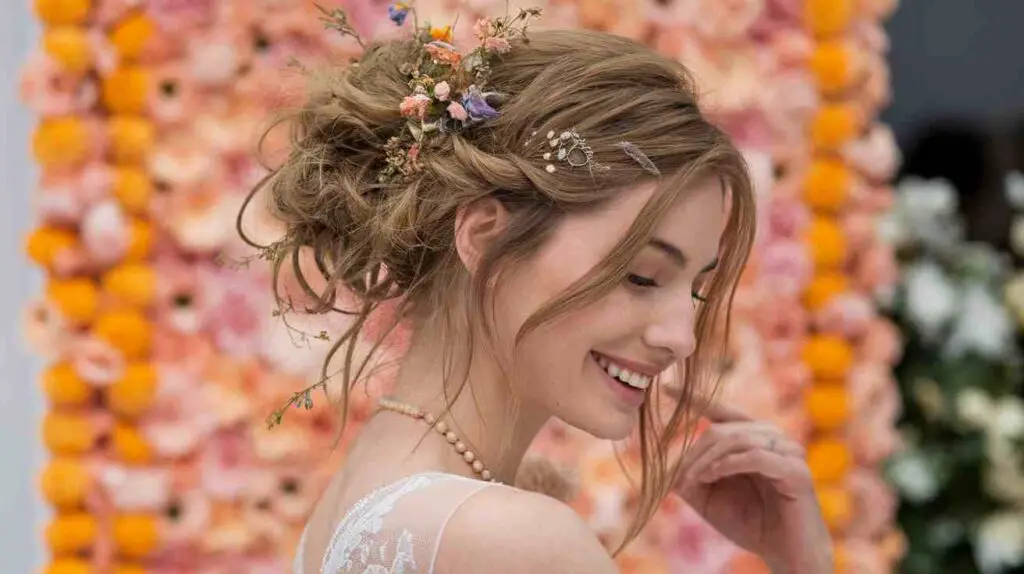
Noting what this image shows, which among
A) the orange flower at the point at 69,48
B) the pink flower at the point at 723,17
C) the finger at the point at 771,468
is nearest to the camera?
the finger at the point at 771,468

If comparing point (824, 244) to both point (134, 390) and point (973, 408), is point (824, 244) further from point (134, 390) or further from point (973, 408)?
point (134, 390)

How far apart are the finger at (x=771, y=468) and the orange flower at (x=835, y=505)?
1256 millimetres

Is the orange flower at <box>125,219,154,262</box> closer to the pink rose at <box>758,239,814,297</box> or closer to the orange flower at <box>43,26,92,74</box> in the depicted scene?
the orange flower at <box>43,26,92,74</box>

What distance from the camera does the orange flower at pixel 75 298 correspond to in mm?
2586

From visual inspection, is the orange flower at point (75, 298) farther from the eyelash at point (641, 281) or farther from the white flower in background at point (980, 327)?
the white flower in background at point (980, 327)

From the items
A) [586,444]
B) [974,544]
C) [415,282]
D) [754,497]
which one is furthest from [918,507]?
[415,282]

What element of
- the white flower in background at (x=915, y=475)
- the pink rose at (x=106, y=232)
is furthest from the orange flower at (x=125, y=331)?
the white flower in background at (x=915, y=475)

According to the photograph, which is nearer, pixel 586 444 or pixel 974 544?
pixel 586 444

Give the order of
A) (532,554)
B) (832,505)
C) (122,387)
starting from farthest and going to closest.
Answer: (832,505)
(122,387)
(532,554)

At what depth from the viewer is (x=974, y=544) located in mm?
3311

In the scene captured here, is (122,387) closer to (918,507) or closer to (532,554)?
Result: (532,554)

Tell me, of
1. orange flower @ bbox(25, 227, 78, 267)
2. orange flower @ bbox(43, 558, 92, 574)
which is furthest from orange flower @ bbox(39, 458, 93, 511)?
orange flower @ bbox(25, 227, 78, 267)

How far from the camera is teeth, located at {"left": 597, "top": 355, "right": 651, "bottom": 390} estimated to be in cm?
140

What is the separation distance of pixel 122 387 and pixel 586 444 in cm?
87
